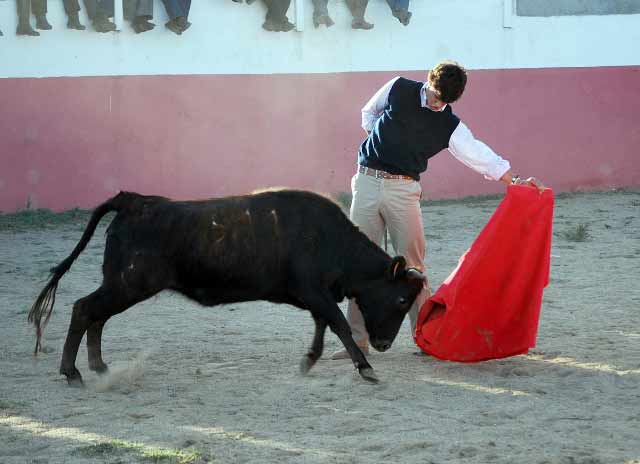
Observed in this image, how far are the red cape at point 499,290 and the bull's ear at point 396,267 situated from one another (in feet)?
0.89

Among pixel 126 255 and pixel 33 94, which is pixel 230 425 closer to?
pixel 126 255

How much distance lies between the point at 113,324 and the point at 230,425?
2.63 metres

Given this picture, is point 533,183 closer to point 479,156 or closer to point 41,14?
point 479,156

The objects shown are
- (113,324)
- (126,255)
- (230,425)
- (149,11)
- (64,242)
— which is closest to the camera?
(230,425)

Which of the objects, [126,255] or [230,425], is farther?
[126,255]

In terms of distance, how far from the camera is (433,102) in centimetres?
605

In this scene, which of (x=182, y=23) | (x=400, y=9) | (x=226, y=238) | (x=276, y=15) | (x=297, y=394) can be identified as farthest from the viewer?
(x=400, y=9)

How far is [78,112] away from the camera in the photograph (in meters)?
12.3

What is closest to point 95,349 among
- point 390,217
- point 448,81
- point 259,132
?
point 390,217

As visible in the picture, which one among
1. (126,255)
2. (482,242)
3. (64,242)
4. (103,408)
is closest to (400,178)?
(482,242)

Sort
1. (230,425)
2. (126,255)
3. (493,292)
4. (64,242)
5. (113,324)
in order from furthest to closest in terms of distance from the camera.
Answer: (64,242) → (113,324) → (493,292) → (126,255) → (230,425)

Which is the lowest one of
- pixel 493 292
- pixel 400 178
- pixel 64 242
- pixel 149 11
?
pixel 64 242

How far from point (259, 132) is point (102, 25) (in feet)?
7.15

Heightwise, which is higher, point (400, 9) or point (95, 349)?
point (400, 9)
